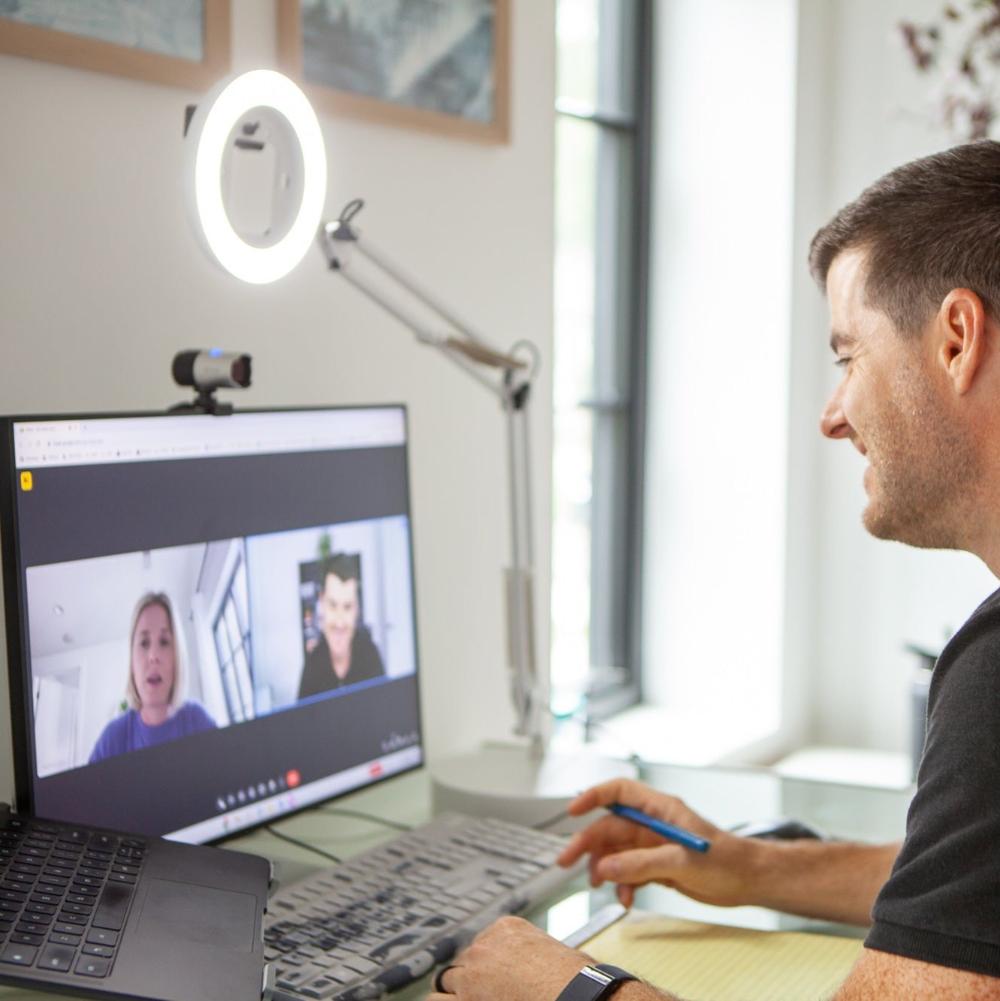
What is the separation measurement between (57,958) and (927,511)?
70 cm

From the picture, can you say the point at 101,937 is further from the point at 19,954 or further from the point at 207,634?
the point at 207,634

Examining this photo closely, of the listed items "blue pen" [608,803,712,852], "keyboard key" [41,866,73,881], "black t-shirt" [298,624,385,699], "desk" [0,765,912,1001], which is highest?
"black t-shirt" [298,624,385,699]

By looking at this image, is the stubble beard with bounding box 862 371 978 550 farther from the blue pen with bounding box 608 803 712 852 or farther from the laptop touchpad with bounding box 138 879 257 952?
the laptop touchpad with bounding box 138 879 257 952

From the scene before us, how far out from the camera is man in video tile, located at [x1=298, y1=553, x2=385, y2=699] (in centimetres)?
141

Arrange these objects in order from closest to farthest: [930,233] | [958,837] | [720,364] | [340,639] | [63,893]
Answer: [958,837]
[63,893]
[930,233]
[340,639]
[720,364]

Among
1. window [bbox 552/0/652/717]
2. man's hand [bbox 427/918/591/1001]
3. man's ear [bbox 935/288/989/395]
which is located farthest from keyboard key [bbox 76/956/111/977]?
window [bbox 552/0/652/717]

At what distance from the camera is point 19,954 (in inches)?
35.4

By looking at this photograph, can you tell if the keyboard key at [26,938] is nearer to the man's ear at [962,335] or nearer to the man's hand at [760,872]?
the man's hand at [760,872]

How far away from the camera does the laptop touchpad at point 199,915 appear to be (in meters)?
0.98

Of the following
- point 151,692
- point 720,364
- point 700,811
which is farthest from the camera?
point 720,364

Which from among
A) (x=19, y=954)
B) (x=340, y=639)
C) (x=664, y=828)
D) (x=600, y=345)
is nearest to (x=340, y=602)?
(x=340, y=639)

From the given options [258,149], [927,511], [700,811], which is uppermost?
[258,149]

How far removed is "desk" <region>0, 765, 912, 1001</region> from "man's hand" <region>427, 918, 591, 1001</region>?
0.15 m

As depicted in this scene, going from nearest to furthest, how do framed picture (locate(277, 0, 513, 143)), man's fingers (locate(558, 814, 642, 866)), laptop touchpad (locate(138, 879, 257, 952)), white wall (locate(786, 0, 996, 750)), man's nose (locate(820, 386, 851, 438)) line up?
laptop touchpad (locate(138, 879, 257, 952)) < man's nose (locate(820, 386, 851, 438)) < man's fingers (locate(558, 814, 642, 866)) < framed picture (locate(277, 0, 513, 143)) < white wall (locate(786, 0, 996, 750))
